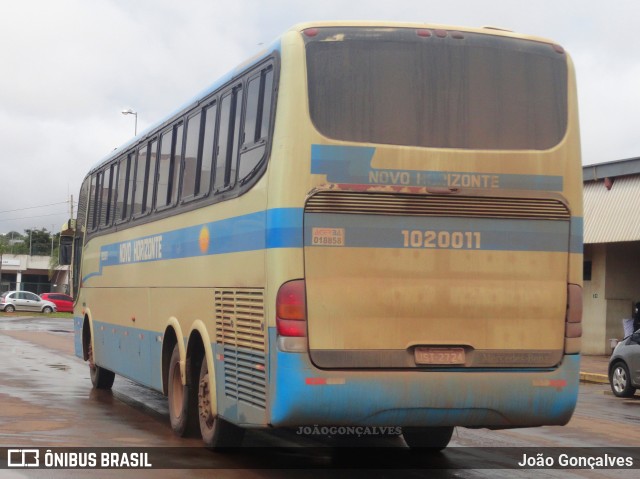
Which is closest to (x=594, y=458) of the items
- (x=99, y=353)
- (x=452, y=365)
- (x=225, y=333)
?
(x=452, y=365)

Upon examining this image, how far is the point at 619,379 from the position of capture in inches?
806

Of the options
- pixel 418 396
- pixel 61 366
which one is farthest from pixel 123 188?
pixel 61 366

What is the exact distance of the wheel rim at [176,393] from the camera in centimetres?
1241

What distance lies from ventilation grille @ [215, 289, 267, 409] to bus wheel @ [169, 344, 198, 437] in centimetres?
156

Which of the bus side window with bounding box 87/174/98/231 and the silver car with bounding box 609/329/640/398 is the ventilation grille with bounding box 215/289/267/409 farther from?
the silver car with bounding box 609/329/640/398

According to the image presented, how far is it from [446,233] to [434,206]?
0.80 ft

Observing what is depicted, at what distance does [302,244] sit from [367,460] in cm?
311

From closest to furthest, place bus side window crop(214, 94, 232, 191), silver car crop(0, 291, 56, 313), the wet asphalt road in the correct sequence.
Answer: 1. the wet asphalt road
2. bus side window crop(214, 94, 232, 191)
3. silver car crop(0, 291, 56, 313)

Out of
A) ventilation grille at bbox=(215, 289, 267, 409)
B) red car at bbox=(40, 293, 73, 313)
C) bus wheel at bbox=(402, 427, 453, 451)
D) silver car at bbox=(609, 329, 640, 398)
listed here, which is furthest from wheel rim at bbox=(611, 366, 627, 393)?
red car at bbox=(40, 293, 73, 313)

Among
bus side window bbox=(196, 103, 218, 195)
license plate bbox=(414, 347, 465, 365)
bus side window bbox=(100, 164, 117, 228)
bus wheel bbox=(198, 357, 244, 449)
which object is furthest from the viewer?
bus side window bbox=(100, 164, 117, 228)

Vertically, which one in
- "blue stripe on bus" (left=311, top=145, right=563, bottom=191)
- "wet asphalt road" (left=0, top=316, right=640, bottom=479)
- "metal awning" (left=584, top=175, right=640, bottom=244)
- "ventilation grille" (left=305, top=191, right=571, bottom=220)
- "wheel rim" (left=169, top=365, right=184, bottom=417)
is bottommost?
"wet asphalt road" (left=0, top=316, right=640, bottom=479)

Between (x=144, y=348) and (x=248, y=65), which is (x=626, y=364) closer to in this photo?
(x=144, y=348)

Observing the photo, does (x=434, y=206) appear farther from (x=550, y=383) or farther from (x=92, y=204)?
(x=92, y=204)

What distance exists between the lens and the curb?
24.4m
